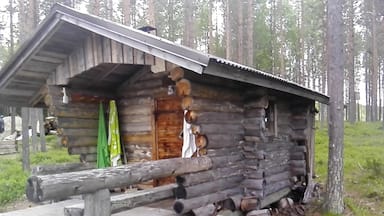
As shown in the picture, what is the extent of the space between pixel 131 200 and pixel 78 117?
129 inches

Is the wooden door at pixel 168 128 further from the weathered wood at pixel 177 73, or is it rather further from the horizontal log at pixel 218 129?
the weathered wood at pixel 177 73

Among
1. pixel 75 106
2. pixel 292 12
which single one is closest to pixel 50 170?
pixel 75 106

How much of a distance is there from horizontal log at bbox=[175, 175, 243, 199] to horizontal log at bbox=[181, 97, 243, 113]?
48.3 inches

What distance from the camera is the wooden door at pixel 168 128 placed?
7.08 m

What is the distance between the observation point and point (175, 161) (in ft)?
16.8

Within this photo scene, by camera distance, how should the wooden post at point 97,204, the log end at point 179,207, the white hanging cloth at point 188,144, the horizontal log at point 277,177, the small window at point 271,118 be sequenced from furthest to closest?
the small window at point 271,118
the horizontal log at point 277,177
the white hanging cloth at point 188,144
the log end at point 179,207
the wooden post at point 97,204

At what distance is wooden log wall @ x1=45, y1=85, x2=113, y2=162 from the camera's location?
23.3 ft

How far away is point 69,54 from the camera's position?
265 inches

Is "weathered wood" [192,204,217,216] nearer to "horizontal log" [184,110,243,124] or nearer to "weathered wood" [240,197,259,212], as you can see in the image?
"weathered wood" [240,197,259,212]

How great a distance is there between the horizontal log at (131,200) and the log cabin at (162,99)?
0.83 feet

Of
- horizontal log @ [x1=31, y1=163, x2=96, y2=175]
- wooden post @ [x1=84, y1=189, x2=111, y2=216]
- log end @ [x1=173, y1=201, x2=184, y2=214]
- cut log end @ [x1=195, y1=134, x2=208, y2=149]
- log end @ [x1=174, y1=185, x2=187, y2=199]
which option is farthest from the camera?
horizontal log @ [x1=31, y1=163, x2=96, y2=175]

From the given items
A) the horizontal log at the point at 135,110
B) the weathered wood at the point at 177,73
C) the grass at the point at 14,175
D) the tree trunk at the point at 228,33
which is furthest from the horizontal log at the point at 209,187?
the tree trunk at the point at 228,33

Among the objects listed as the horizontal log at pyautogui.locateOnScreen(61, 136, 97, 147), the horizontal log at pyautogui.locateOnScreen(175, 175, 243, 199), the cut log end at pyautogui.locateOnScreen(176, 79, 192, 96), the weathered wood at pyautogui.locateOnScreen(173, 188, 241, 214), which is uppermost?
the cut log end at pyautogui.locateOnScreen(176, 79, 192, 96)

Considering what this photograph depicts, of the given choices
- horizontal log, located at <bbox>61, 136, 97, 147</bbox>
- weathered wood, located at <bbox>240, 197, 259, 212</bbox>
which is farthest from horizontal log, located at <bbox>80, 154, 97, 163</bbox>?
weathered wood, located at <bbox>240, 197, 259, 212</bbox>
